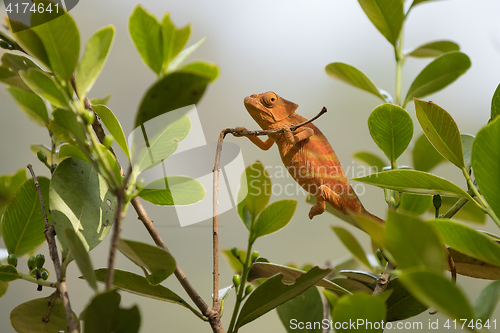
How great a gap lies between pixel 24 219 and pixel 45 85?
→ 0.94 ft

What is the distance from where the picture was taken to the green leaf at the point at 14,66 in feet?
1.20

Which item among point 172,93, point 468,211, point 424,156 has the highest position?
point 172,93

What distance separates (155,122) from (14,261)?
29 centimetres

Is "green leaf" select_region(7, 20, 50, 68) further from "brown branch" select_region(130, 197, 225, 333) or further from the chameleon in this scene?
the chameleon

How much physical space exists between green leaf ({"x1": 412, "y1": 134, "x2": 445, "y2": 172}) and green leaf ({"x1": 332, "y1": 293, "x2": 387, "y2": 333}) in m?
0.51

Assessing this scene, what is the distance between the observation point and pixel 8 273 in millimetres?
399

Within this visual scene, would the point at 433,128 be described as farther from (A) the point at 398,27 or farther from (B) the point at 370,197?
(B) the point at 370,197

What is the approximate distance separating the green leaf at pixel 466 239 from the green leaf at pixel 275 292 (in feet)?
0.37

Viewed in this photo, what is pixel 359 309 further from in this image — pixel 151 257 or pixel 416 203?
pixel 416 203

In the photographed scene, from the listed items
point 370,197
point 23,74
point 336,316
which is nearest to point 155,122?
point 23,74

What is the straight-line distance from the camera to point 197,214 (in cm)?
58

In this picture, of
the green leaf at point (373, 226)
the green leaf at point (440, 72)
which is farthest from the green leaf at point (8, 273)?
the green leaf at point (440, 72)

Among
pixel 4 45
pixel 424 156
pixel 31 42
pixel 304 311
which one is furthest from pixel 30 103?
pixel 424 156

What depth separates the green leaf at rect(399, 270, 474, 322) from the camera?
8.4 inches
